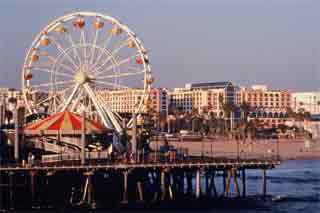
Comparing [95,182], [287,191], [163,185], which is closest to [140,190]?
[163,185]

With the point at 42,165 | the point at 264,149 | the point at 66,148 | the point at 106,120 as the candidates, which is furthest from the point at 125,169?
the point at 264,149

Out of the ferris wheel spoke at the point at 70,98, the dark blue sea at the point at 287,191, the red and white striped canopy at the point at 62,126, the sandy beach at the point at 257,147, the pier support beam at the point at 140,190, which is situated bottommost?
the dark blue sea at the point at 287,191

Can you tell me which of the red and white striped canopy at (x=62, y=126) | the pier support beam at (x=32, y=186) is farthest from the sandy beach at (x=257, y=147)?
the pier support beam at (x=32, y=186)

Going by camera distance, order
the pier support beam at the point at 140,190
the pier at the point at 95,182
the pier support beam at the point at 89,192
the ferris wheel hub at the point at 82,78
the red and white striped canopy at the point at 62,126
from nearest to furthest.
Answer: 1. the pier at the point at 95,182
2. the pier support beam at the point at 89,192
3. the pier support beam at the point at 140,190
4. the red and white striped canopy at the point at 62,126
5. the ferris wheel hub at the point at 82,78

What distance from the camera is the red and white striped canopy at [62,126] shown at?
67125 millimetres

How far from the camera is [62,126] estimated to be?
6750 centimetres

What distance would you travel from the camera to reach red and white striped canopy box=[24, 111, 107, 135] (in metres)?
67.1

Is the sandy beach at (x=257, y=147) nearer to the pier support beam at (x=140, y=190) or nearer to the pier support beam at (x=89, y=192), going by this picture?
the pier support beam at (x=140, y=190)

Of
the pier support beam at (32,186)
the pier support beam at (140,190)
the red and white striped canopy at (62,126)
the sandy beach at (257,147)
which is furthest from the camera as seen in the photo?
the sandy beach at (257,147)

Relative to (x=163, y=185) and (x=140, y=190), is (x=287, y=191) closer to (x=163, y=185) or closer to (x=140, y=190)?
(x=163, y=185)

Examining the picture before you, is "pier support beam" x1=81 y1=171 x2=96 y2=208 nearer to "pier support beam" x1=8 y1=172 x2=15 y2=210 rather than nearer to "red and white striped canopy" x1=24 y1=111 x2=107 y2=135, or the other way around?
"pier support beam" x1=8 y1=172 x2=15 y2=210

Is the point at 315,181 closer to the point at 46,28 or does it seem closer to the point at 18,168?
the point at 46,28

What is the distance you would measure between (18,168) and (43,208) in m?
2.98

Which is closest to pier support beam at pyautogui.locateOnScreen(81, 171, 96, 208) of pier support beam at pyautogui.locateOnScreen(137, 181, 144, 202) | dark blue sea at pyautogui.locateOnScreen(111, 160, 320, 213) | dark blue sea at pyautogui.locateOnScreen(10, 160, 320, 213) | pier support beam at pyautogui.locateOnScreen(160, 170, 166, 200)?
dark blue sea at pyautogui.locateOnScreen(10, 160, 320, 213)
